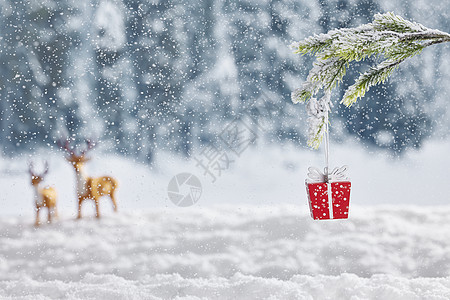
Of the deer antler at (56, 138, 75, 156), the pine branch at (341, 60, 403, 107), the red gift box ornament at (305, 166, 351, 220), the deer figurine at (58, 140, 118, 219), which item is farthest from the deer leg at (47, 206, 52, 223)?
the pine branch at (341, 60, 403, 107)

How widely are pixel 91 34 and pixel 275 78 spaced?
34.3 inches

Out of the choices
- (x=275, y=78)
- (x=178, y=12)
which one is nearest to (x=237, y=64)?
(x=275, y=78)

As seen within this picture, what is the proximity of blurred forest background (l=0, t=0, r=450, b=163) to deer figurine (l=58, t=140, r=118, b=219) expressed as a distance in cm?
7

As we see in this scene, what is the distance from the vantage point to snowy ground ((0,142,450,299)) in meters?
2.25

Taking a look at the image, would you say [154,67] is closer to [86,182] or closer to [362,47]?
[86,182]

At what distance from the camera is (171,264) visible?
2328mm

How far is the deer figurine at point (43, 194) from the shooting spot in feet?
7.45

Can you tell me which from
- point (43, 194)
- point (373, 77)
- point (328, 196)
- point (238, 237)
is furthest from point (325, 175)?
point (43, 194)

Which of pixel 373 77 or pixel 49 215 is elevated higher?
pixel 373 77

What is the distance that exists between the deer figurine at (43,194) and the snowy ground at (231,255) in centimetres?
9

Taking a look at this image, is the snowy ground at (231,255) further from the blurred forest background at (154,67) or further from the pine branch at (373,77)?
the pine branch at (373,77)

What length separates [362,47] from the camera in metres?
1.13

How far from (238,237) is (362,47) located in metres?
→ 1.45

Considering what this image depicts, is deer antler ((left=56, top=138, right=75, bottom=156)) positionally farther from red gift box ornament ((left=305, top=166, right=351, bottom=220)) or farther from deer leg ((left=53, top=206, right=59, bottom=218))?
red gift box ornament ((left=305, top=166, right=351, bottom=220))
